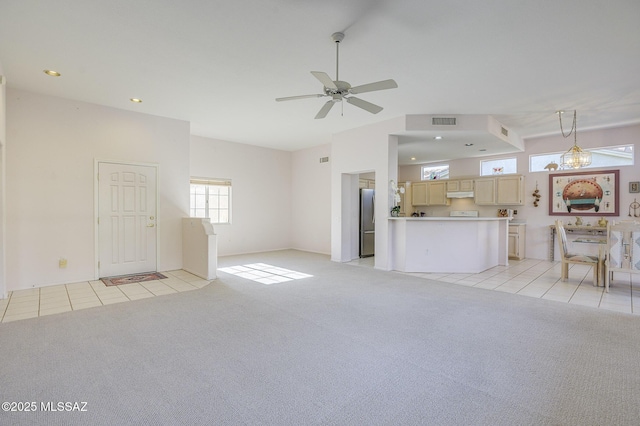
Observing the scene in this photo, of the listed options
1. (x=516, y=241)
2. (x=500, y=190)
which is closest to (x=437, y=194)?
(x=500, y=190)

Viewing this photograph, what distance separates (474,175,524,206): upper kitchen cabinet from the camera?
776 centimetres

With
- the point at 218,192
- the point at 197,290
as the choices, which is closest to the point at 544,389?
the point at 197,290

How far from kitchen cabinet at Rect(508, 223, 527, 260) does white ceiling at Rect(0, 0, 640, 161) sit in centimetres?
291

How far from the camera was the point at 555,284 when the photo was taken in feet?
16.5

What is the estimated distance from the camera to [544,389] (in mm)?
2098

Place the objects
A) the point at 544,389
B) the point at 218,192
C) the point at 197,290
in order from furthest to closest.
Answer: the point at 218,192 < the point at 197,290 < the point at 544,389

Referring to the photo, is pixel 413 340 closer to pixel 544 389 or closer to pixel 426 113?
pixel 544 389

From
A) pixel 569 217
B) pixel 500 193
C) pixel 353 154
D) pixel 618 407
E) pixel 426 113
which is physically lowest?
pixel 618 407

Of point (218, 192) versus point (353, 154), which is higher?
point (353, 154)

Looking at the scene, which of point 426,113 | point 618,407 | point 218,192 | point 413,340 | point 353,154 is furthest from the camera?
point 218,192

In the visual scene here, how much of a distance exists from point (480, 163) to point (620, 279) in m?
4.34

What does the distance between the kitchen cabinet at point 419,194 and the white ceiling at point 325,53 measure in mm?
4403

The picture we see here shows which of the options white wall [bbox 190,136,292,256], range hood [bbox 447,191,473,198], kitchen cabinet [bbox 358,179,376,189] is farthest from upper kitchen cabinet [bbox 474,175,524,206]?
white wall [bbox 190,136,292,256]

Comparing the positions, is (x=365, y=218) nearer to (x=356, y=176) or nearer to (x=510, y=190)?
(x=356, y=176)
